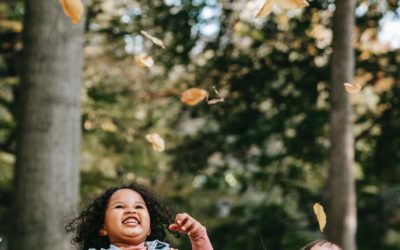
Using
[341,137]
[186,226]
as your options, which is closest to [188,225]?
[186,226]

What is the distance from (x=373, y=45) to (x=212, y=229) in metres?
3.44

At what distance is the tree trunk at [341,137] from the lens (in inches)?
224

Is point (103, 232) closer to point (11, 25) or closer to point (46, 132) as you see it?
point (46, 132)

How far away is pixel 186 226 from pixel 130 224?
32 cm

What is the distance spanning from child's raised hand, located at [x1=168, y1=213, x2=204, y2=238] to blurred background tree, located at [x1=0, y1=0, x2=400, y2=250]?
13.7ft

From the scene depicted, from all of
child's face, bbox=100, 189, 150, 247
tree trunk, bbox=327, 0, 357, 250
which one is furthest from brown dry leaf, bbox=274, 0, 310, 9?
tree trunk, bbox=327, 0, 357, 250

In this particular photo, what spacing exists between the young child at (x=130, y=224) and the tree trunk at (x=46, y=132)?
114 centimetres

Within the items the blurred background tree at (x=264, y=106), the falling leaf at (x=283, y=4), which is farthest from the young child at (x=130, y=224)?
the blurred background tree at (x=264, y=106)

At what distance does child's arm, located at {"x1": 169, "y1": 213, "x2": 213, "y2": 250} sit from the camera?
2783mm

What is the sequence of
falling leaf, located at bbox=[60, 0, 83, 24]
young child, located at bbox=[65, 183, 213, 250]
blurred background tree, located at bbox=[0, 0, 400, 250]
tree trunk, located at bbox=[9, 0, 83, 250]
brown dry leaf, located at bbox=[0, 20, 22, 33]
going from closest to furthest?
1. falling leaf, located at bbox=[60, 0, 83, 24]
2. young child, located at bbox=[65, 183, 213, 250]
3. tree trunk, located at bbox=[9, 0, 83, 250]
4. blurred background tree, located at bbox=[0, 0, 400, 250]
5. brown dry leaf, located at bbox=[0, 20, 22, 33]

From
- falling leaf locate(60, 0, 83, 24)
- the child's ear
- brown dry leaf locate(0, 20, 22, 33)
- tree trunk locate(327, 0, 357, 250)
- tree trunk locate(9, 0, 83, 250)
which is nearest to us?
falling leaf locate(60, 0, 83, 24)

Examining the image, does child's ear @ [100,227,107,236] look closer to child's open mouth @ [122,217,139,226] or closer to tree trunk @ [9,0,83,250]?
child's open mouth @ [122,217,139,226]

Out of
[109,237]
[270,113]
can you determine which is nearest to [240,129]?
[270,113]

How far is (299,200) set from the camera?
7922mm
